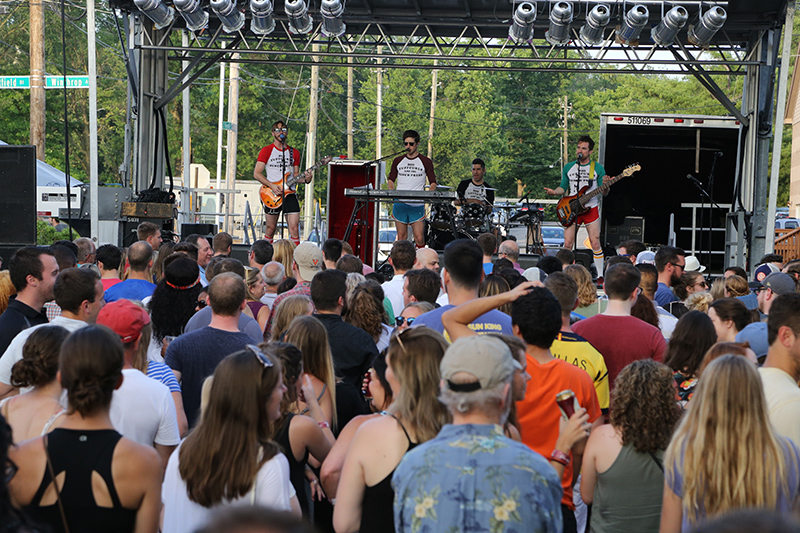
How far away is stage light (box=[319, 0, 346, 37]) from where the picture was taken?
12.2 m

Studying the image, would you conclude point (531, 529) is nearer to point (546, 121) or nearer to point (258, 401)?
point (258, 401)

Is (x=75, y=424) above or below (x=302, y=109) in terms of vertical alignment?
below

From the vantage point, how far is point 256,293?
245 inches

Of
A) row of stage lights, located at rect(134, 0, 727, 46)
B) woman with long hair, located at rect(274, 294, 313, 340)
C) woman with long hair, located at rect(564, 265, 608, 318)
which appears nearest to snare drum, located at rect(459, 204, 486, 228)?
row of stage lights, located at rect(134, 0, 727, 46)

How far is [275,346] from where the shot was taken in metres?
3.41

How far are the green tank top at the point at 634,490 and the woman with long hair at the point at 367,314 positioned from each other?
1904 mm

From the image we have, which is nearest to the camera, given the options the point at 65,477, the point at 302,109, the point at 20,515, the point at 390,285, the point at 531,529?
the point at 20,515

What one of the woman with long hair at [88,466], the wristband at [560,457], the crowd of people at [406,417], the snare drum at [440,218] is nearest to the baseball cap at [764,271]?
the crowd of people at [406,417]

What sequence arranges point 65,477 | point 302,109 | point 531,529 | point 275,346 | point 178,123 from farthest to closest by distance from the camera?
point 302,109, point 178,123, point 275,346, point 65,477, point 531,529

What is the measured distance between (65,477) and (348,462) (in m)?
0.87

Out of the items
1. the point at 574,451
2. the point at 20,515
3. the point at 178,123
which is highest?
the point at 178,123

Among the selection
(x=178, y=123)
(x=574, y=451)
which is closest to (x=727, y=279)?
(x=574, y=451)

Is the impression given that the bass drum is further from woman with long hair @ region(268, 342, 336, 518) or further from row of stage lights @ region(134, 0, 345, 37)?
woman with long hair @ region(268, 342, 336, 518)

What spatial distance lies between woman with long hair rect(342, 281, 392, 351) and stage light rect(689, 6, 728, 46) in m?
8.53
